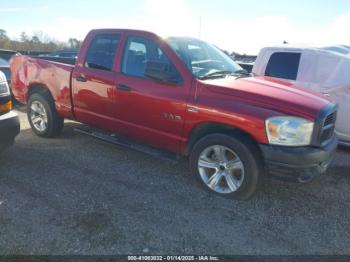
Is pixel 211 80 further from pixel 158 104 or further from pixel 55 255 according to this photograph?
pixel 55 255

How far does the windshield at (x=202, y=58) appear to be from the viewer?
12.5ft

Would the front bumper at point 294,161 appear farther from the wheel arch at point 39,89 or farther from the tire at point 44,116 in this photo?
the wheel arch at point 39,89

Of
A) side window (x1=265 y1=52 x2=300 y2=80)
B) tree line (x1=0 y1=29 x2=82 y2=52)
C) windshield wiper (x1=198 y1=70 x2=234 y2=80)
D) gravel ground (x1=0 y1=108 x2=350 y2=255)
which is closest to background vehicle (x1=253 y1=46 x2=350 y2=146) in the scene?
side window (x1=265 y1=52 x2=300 y2=80)

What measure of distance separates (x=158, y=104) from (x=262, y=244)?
1992mm

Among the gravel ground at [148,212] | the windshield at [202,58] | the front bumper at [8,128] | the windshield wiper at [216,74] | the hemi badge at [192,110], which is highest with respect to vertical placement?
the windshield at [202,58]

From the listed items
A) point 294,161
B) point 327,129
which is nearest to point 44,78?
point 294,161

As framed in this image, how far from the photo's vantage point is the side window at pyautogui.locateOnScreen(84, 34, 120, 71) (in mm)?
4410

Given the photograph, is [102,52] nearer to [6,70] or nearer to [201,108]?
[201,108]

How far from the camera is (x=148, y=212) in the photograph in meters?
3.26

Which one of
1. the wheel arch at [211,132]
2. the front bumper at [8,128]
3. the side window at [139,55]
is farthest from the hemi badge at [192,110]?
the front bumper at [8,128]

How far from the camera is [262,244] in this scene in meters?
2.80

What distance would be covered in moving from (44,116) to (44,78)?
2.23 ft

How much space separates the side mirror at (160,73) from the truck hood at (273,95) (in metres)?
0.42

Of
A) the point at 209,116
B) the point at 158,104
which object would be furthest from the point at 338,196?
the point at 158,104
